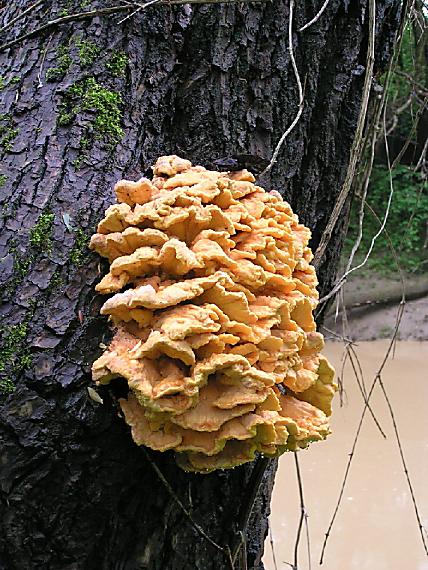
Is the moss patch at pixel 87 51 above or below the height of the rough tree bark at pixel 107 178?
above

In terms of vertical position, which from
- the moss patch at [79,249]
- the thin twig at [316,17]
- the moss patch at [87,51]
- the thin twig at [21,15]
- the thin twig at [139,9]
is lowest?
the moss patch at [79,249]

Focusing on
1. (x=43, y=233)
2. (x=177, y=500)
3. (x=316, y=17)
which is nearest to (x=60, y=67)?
(x=43, y=233)

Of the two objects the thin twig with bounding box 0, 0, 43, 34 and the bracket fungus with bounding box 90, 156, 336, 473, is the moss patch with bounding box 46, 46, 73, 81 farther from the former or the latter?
the bracket fungus with bounding box 90, 156, 336, 473

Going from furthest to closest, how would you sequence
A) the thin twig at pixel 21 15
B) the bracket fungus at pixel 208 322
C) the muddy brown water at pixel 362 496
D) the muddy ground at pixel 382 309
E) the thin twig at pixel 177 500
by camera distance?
the muddy ground at pixel 382 309
the muddy brown water at pixel 362 496
the thin twig at pixel 21 15
the thin twig at pixel 177 500
the bracket fungus at pixel 208 322

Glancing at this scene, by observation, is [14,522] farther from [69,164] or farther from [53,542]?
[69,164]

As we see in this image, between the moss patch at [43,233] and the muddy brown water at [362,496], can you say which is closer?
the moss patch at [43,233]

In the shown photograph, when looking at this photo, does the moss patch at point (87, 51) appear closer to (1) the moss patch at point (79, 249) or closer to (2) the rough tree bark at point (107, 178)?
(2) the rough tree bark at point (107, 178)

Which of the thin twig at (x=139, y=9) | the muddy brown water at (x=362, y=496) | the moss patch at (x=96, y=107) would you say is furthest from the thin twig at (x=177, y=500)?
the muddy brown water at (x=362, y=496)

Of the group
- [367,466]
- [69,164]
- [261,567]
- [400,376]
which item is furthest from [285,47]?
[400,376]
